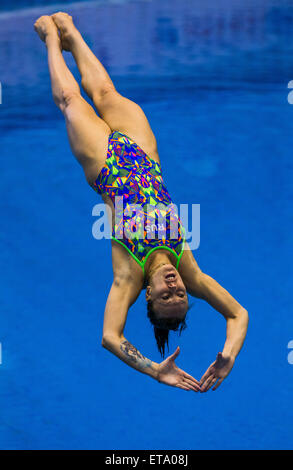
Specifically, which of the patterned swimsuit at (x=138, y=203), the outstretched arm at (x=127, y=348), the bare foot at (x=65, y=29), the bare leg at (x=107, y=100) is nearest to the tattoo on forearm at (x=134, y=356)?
the outstretched arm at (x=127, y=348)

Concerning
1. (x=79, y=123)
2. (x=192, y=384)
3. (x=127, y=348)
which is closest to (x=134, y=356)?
(x=127, y=348)

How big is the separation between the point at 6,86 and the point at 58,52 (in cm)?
264

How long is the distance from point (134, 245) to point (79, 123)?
0.93 m

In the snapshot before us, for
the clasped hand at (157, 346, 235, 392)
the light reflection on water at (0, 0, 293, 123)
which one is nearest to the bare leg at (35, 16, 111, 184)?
the clasped hand at (157, 346, 235, 392)

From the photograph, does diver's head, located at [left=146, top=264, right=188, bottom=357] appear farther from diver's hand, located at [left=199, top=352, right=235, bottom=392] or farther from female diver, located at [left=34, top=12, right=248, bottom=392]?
diver's hand, located at [left=199, top=352, right=235, bottom=392]

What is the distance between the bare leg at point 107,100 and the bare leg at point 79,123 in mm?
129

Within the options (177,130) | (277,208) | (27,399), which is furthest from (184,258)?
(177,130)

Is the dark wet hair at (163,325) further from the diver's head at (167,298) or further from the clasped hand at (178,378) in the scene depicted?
the clasped hand at (178,378)

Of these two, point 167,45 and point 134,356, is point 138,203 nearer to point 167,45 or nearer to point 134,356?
point 134,356

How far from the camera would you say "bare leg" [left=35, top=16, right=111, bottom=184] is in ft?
15.8

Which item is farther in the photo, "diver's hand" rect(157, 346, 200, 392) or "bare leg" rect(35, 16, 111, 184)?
"bare leg" rect(35, 16, 111, 184)

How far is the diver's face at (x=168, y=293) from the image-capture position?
4398 millimetres

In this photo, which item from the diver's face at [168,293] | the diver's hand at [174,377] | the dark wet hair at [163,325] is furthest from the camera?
the dark wet hair at [163,325]

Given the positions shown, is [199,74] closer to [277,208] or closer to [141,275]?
[277,208]
